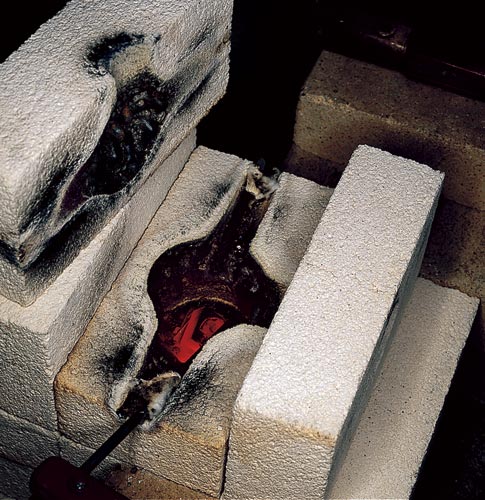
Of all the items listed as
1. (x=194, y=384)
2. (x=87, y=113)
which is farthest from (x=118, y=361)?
(x=87, y=113)

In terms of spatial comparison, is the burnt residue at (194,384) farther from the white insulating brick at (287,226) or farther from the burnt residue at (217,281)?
the white insulating brick at (287,226)

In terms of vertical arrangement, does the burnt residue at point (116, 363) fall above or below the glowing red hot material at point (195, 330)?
above

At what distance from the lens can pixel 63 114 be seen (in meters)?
2.09

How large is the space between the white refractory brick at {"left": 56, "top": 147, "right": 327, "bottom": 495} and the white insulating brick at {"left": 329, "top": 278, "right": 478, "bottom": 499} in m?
0.38

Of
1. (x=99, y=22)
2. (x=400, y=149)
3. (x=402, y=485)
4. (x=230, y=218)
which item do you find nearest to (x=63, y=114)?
(x=99, y=22)

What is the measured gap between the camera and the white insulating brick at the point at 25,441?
2.62 metres

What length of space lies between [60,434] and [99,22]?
43.3 inches

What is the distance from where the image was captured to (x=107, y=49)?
7.42 ft

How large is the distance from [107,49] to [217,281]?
81cm

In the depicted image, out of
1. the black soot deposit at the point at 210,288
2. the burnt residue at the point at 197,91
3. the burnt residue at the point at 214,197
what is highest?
the burnt residue at the point at 197,91

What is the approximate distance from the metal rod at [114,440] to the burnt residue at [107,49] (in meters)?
0.86

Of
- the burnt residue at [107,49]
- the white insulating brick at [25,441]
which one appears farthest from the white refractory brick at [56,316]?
the burnt residue at [107,49]

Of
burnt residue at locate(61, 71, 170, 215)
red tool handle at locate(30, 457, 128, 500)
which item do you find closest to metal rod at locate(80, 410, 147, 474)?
red tool handle at locate(30, 457, 128, 500)

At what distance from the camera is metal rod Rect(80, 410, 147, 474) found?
7.46 feet
